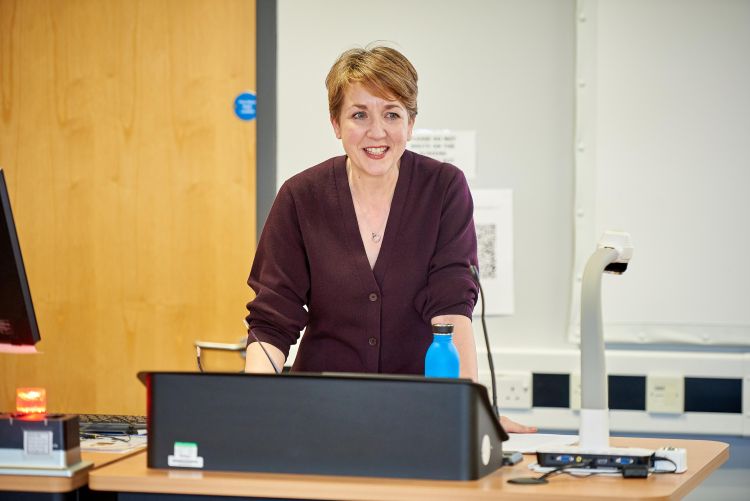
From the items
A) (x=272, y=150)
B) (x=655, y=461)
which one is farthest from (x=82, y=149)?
(x=655, y=461)

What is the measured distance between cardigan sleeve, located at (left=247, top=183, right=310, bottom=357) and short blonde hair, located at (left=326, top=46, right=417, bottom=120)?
303 millimetres

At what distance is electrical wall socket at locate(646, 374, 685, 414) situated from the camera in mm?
2973

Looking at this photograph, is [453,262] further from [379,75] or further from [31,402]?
[31,402]

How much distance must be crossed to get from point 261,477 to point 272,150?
5.78 ft

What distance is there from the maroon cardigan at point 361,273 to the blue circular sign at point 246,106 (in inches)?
35.3

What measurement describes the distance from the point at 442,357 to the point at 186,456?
49 cm

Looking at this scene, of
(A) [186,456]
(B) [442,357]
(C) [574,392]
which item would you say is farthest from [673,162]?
(A) [186,456]

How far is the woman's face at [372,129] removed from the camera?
2250 millimetres

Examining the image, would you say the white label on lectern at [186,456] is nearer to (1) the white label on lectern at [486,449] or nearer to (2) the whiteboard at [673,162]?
(1) the white label on lectern at [486,449]

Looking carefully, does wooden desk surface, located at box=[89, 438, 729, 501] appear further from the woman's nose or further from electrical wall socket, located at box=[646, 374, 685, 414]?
electrical wall socket, located at box=[646, 374, 685, 414]

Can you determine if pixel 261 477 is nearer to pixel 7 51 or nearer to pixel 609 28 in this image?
pixel 609 28

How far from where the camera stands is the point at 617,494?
59.5 inches

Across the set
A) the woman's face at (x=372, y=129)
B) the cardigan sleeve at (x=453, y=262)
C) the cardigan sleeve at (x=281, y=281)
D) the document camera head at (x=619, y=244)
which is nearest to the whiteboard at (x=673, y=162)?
the cardigan sleeve at (x=453, y=262)

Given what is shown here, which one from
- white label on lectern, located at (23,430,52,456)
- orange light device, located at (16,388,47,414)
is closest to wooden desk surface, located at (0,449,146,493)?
white label on lectern, located at (23,430,52,456)
